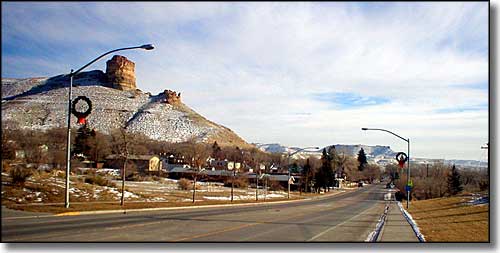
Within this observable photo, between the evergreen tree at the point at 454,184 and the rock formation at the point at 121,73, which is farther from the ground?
the rock formation at the point at 121,73

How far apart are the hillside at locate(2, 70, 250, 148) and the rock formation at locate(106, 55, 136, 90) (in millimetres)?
177

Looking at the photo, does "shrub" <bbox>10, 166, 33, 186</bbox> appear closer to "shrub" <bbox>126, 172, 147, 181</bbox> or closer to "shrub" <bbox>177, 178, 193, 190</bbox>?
"shrub" <bbox>126, 172, 147, 181</bbox>

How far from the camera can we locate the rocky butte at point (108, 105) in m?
13.1

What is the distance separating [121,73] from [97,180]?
15420 millimetres

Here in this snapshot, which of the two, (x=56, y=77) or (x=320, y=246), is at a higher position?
(x=56, y=77)

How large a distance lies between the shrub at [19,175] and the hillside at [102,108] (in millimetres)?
2511

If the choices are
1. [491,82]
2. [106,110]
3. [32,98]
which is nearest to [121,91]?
[106,110]

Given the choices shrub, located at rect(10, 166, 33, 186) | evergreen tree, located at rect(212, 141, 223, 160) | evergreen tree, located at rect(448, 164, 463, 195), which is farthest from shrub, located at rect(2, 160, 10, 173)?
evergreen tree, located at rect(448, 164, 463, 195)

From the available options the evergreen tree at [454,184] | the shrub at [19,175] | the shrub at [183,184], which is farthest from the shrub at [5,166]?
the evergreen tree at [454,184]

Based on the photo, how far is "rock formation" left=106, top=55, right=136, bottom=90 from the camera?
14289 mm

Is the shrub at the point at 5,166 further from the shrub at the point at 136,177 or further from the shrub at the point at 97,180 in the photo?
the shrub at the point at 136,177

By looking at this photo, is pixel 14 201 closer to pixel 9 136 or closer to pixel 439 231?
pixel 9 136

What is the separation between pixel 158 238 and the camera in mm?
12281

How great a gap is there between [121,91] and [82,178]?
14.8 metres
